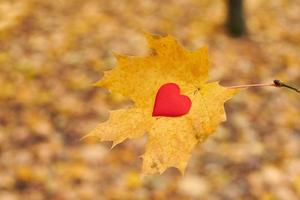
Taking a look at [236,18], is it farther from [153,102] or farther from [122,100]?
[153,102]

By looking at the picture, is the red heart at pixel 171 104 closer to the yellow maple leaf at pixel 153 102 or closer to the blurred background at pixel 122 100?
the yellow maple leaf at pixel 153 102

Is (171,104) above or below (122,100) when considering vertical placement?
above

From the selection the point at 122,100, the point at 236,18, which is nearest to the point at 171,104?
the point at 122,100

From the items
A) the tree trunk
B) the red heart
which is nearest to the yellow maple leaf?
the red heart

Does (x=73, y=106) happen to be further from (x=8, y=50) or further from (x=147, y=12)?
(x=147, y=12)

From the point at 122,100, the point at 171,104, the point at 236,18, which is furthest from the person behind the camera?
the point at 236,18

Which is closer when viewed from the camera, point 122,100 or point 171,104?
point 171,104

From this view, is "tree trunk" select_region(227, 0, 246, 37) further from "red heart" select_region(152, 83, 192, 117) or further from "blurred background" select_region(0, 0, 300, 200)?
"red heart" select_region(152, 83, 192, 117)
